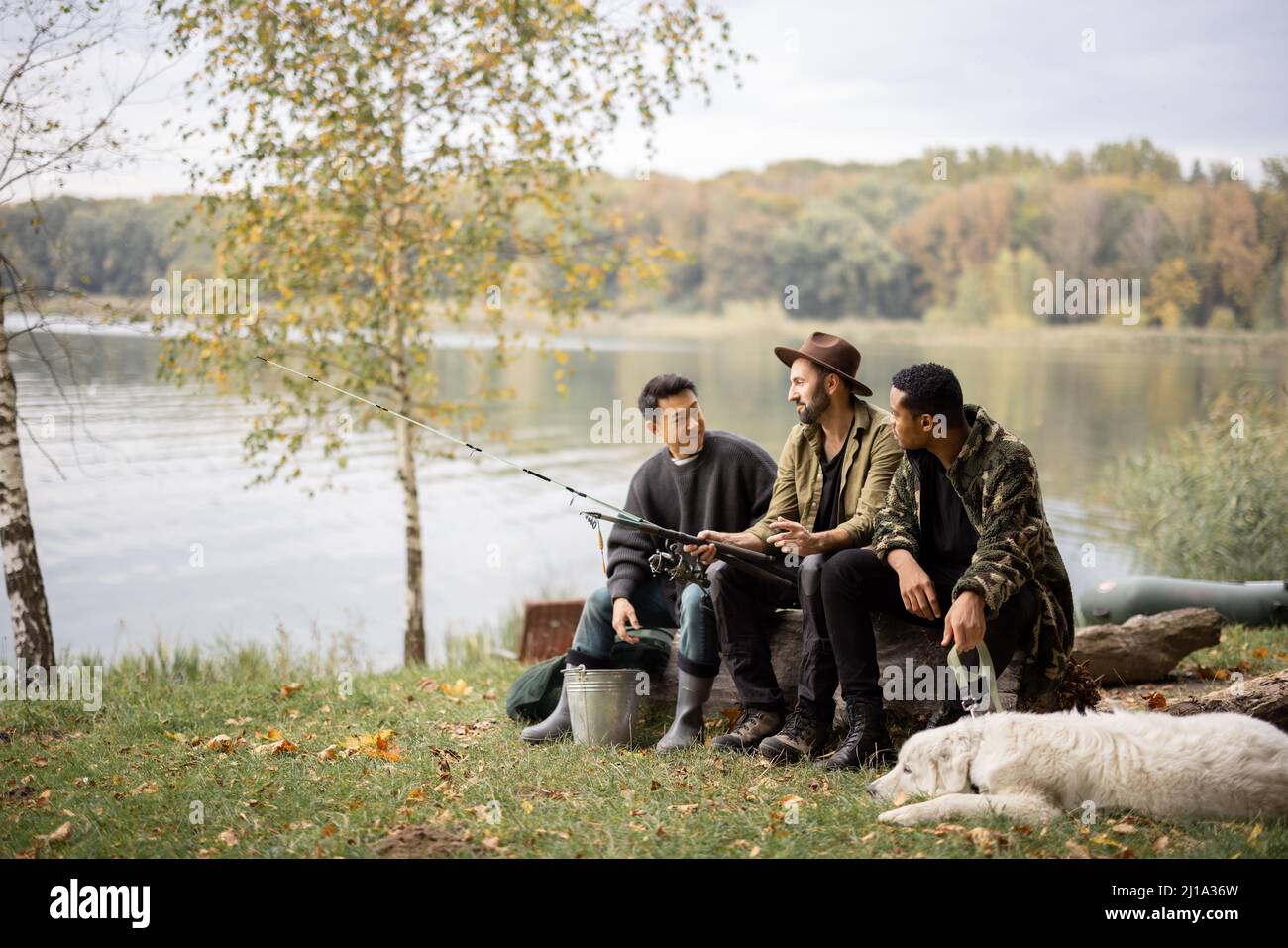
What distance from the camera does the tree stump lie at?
4680 millimetres

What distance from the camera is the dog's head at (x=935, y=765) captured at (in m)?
3.93

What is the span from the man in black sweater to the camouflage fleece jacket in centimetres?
89

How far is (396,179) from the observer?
8.59 meters

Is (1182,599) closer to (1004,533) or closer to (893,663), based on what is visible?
(893,663)

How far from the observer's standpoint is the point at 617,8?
28.6ft

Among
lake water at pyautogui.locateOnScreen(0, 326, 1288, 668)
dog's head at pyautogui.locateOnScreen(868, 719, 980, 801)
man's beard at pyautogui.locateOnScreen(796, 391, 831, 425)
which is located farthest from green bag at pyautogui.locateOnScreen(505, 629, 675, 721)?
lake water at pyautogui.locateOnScreen(0, 326, 1288, 668)

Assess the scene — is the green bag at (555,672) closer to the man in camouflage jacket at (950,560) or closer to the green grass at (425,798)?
the green grass at (425,798)

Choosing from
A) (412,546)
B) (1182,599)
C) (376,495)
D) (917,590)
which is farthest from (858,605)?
(376,495)

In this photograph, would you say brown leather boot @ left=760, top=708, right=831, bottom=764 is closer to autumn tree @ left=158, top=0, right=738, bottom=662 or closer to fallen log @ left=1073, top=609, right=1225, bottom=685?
fallen log @ left=1073, top=609, right=1225, bottom=685

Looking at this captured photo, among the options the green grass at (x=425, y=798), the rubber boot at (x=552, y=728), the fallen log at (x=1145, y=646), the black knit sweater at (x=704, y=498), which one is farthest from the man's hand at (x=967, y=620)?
the fallen log at (x=1145, y=646)
